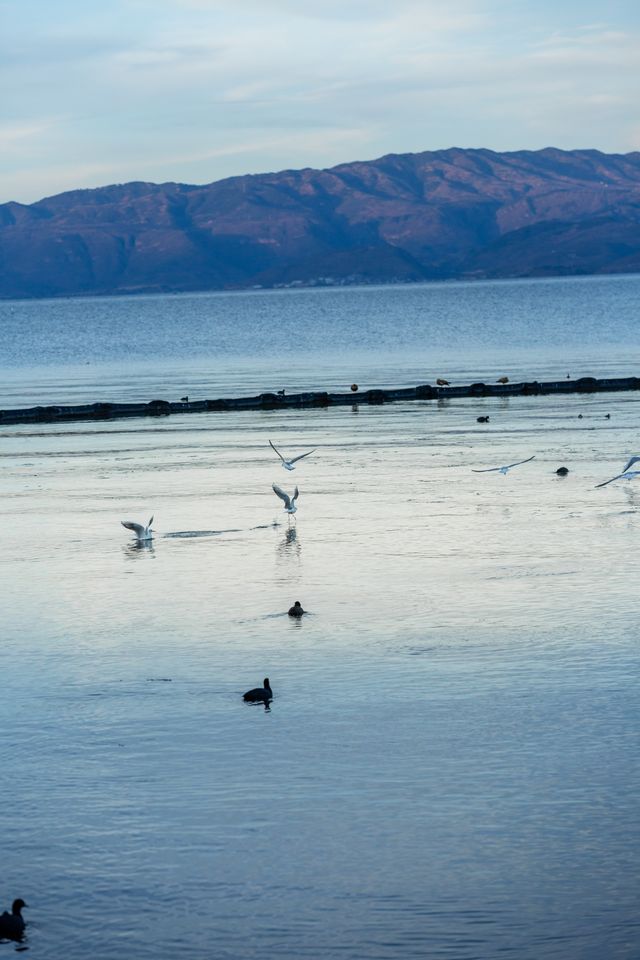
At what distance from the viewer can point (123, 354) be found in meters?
117

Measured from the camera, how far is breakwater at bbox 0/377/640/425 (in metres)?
57.8

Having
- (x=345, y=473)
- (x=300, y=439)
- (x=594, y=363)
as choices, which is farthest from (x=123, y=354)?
(x=345, y=473)

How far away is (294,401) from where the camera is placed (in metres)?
60.2

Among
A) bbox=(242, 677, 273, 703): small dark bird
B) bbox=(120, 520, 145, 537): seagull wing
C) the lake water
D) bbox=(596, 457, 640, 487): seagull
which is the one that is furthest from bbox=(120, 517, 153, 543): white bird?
bbox=(242, 677, 273, 703): small dark bird

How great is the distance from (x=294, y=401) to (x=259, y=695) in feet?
139

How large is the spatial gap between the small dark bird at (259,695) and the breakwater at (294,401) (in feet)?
130

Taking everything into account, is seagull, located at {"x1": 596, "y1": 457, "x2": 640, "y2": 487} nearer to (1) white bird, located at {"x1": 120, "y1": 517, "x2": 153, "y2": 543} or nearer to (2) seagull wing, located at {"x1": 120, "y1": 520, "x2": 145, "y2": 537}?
(1) white bird, located at {"x1": 120, "y1": 517, "x2": 153, "y2": 543}

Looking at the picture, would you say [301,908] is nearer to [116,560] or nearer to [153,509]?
[116,560]

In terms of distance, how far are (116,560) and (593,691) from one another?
1170cm

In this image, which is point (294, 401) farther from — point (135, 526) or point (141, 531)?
point (135, 526)

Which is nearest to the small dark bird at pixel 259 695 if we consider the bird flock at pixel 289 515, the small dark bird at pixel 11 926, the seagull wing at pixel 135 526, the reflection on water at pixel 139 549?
the bird flock at pixel 289 515

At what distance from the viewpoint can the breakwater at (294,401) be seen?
57844mm

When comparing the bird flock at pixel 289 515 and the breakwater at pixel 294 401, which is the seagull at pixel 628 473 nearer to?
the bird flock at pixel 289 515

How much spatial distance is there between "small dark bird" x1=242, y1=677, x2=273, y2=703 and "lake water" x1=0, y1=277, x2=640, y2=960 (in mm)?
199
